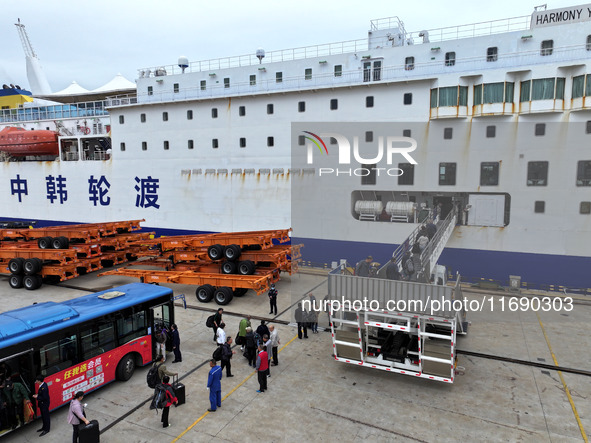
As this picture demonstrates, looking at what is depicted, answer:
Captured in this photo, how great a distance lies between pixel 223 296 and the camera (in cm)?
1380

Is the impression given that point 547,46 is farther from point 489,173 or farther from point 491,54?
point 489,173

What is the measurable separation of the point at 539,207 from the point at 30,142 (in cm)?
2908

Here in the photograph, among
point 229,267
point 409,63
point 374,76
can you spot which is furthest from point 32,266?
point 409,63

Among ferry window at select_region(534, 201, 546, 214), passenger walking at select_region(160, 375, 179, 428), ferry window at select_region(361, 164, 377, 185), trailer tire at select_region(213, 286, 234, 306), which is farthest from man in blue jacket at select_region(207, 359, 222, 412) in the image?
ferry window at select_region(534, 201, 546, 214)

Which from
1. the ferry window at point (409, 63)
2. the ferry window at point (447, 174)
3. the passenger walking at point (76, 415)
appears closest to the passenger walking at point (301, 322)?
the passenger walking at point (76, 415)

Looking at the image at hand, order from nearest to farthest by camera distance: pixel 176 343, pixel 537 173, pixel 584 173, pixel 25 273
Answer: pixel 176 343 → pixel 584 173 → pixel 537 173 → pixel 25 273

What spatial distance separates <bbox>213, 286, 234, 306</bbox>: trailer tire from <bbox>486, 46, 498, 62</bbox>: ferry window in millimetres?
13670

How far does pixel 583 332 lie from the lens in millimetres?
11336

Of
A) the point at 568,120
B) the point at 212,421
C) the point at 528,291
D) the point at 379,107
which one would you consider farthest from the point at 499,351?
the point at 379,107

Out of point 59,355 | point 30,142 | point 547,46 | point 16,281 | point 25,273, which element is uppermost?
point 547,46

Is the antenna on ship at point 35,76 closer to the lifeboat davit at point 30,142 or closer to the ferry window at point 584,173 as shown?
the lifeboat davit at point 30,142

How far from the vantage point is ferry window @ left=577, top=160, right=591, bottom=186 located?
530 inches

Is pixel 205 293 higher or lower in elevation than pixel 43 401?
lower

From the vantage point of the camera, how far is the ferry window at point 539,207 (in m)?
14.1
